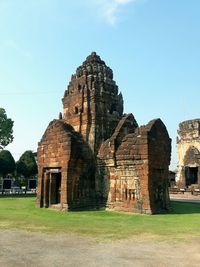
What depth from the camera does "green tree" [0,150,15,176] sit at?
34.7 m

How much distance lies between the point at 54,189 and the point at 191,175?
21269mm

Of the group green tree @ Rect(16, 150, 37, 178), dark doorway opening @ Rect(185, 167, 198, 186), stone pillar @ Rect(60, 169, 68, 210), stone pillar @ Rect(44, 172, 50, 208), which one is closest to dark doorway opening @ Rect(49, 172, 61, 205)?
stone pillar @ Rect(44, 172, 50, 208)

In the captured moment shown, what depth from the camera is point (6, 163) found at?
1372 inches

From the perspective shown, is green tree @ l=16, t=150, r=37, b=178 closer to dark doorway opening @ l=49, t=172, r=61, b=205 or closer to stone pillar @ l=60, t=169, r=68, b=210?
dark doorway opening @ l=49, t=172, r=61, b=205

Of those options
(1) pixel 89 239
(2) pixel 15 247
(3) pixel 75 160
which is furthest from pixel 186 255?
(3) pixel 75 160

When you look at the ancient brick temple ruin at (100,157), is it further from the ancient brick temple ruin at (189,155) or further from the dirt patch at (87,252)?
the ancient brick temple ruin at (189,155)

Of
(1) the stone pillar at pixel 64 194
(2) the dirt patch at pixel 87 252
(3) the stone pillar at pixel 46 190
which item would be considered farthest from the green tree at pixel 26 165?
(2) the dirt patch at pixel 87 252

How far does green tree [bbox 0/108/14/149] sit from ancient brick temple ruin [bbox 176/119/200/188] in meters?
21.0

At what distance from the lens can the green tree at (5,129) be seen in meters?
39.0

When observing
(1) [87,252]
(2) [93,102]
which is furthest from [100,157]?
(1) [87,252]

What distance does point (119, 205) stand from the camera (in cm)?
1686

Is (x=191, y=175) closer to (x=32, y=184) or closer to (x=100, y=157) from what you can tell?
(x=32, y=184)

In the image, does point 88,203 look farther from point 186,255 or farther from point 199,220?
point 186,255

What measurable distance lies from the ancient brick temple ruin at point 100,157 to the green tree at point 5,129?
19384mm
